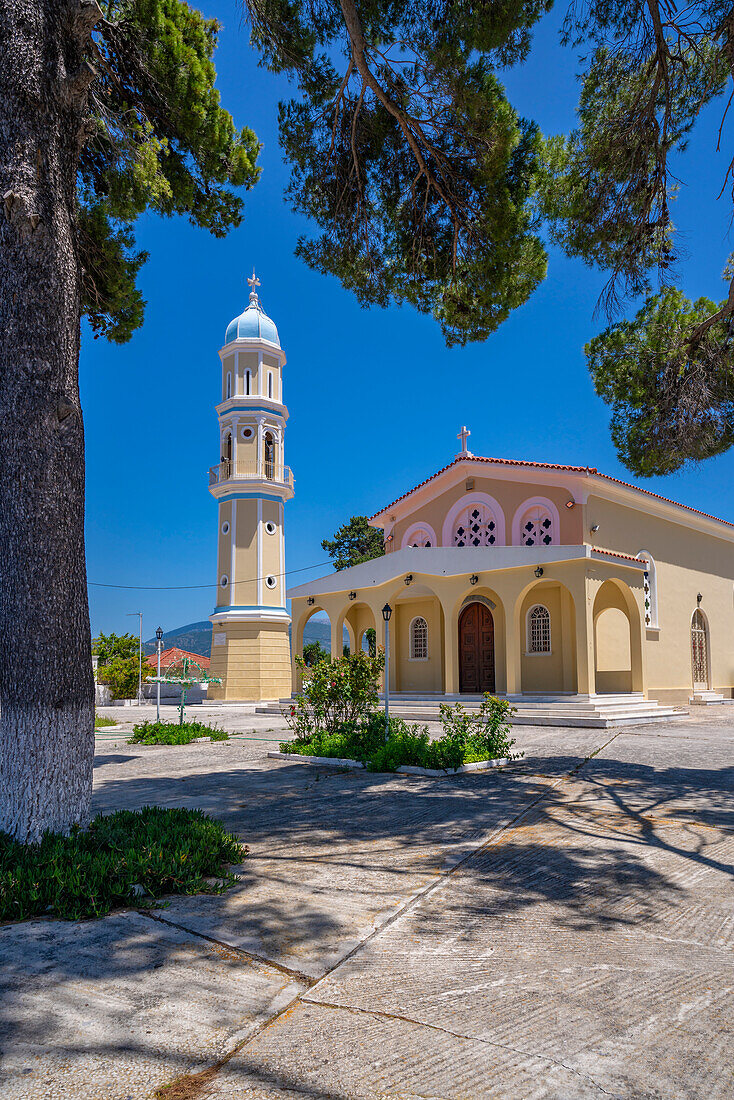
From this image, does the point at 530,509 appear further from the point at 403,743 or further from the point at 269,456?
the point at 269,456

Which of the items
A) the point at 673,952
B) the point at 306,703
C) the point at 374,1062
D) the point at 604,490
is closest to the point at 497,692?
the point at 604,490

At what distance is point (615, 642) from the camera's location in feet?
65.3

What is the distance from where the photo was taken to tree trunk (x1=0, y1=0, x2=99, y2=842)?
484cm

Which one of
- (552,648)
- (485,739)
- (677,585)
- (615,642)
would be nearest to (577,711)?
(552,648)

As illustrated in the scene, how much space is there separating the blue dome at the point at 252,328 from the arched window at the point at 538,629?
18336 mm

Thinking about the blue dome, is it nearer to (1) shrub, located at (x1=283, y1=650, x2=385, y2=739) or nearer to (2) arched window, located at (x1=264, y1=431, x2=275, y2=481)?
(2) arched window, located at (x1=264, y1=431, x2=275, y2=481)

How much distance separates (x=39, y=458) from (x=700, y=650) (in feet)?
74.3

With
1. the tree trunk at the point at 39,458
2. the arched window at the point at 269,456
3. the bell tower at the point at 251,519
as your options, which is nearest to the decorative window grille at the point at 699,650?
the bell tower at the point at 251,519

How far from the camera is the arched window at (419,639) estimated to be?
2248 centimetres

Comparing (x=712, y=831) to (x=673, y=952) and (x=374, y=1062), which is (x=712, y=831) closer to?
(x=673, y=952)

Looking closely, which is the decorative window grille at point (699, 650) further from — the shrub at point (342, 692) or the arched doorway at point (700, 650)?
the shrub at point (342, 692)

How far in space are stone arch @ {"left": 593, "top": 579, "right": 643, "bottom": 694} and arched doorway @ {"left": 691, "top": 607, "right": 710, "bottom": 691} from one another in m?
3.96

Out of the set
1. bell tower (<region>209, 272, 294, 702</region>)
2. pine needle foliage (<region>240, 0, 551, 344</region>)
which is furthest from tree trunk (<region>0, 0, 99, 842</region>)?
bell tower (<region>209, 272, 294, 702</region>)

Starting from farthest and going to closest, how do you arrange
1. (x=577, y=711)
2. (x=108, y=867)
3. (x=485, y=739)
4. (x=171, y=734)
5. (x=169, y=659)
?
(x=169, y=659) < (x=577, y=711) < (x=171, y=734) < (x=485, y=739) < (x=108, y=867)
